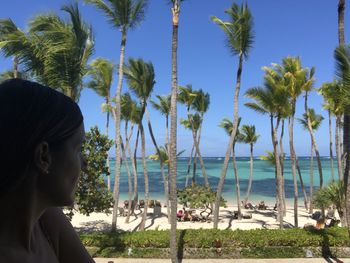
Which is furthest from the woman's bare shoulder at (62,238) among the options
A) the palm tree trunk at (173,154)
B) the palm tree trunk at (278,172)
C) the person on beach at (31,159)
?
the palm tree trunk at (278,172)

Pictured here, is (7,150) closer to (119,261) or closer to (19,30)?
(19,30)

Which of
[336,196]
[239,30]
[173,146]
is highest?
[239,30]

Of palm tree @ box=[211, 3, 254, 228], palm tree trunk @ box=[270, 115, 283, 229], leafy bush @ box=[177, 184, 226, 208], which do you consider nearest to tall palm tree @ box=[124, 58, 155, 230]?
palm tree @ box=[211, 3, 254, 228]

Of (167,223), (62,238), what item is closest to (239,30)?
(167,223)

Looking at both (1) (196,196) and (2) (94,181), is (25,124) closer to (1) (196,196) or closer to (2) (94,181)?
(2) (94,181)

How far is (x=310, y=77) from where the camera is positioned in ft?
76.1

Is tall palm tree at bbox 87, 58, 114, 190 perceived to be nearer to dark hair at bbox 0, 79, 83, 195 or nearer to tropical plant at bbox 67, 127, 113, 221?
tropical plant at bbox 67, 127, 113, 221

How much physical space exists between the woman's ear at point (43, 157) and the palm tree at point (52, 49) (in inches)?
398

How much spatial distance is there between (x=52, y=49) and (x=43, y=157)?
A: 33.3 ft

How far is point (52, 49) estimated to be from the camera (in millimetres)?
10180

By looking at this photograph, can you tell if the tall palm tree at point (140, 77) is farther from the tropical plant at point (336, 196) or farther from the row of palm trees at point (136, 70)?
the tropical plant at point (336, 196)

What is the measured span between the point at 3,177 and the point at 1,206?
2.8 inches

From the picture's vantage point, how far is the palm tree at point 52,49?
10.5 meters

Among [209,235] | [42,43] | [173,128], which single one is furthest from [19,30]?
[209,235]
